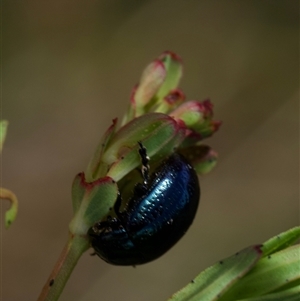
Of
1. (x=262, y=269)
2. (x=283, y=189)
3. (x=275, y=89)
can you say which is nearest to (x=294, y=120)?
(x=275, y=89)

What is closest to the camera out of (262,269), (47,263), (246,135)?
(262,269)

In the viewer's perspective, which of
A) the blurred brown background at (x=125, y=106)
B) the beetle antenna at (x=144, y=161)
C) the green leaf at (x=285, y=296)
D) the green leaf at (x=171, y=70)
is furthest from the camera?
the blurred brown background at (x=125, y=106)

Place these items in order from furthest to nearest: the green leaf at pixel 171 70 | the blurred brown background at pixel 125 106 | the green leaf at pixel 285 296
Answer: the blurred brown background at pixel 125 106 < the green leaf at pixel 171 70 < the green leaf at pixel 285 296

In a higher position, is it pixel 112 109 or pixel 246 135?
pixel 112 109

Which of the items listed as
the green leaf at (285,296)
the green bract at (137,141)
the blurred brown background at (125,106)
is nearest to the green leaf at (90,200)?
the green bract at (137,141)

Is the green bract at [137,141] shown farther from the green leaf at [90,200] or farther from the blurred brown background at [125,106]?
the blurred brown background at [125,106]

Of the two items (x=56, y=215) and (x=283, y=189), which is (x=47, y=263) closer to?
(x=56, y=215)

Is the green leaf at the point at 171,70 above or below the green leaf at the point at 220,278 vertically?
above
